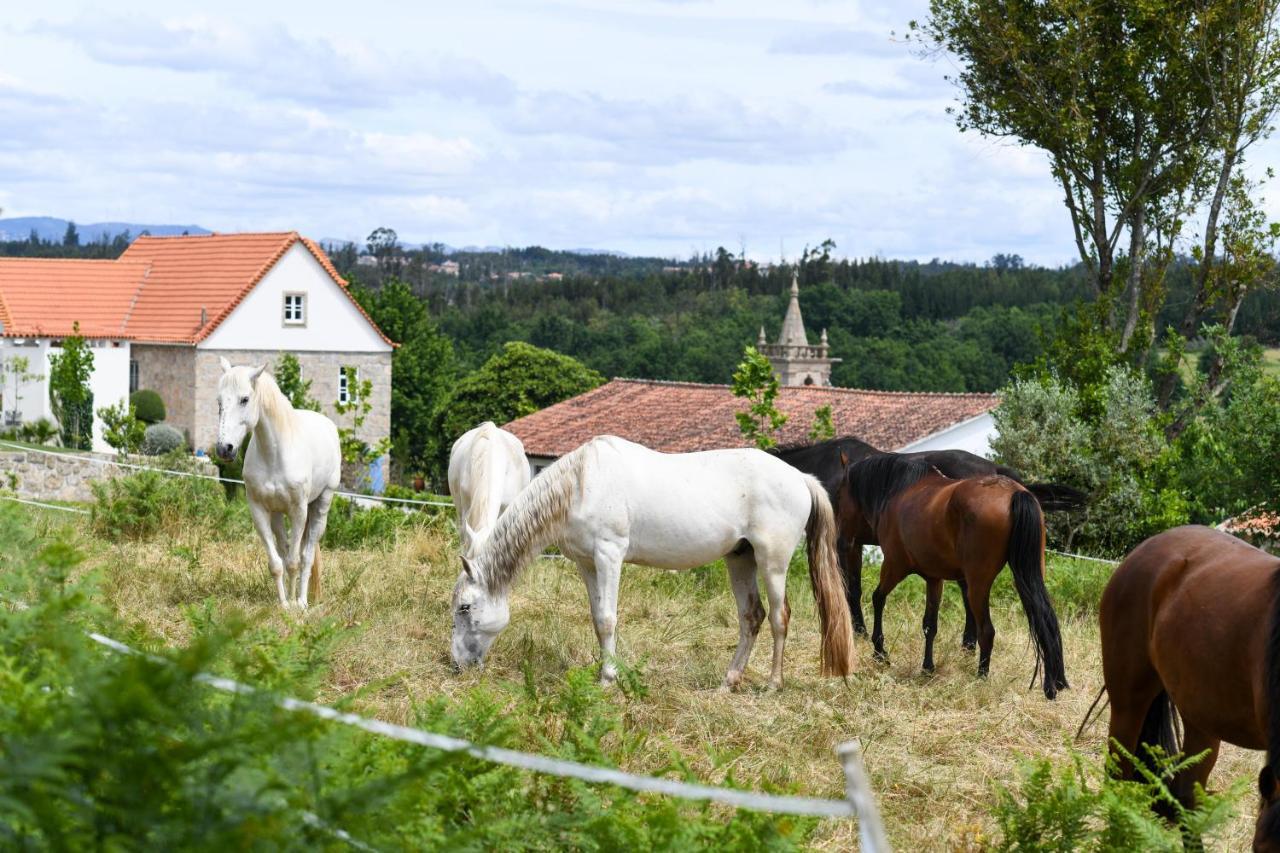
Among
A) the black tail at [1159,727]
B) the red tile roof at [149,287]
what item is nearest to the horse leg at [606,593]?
the black tail at [1159,727]

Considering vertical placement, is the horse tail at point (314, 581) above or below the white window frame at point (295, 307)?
below

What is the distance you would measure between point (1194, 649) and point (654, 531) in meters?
3.27

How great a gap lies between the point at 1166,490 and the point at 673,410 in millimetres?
27097

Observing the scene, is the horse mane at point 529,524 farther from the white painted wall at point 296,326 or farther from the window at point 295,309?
the window at point 295,309

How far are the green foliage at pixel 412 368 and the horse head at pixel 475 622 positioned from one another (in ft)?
166

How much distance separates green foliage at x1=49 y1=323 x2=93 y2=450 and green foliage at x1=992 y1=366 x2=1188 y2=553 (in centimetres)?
2234

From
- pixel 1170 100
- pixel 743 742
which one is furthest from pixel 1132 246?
pixel 743 742

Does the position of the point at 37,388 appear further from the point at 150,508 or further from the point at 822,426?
the point at 150,508

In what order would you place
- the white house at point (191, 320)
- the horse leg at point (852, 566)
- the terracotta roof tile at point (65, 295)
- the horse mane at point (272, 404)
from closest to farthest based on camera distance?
the horse mane at point (272, 404) → the horse leg at point (852, 566) → the terracotta roof tile at point (65, 295) → the white house at point (191, 320)

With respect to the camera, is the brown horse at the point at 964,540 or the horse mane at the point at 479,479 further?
the horse mane at the point at 479,479

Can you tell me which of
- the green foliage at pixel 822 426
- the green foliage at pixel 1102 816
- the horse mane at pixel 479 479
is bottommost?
the green foliage at pixel 822 426

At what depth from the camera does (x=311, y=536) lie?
931 centimetres

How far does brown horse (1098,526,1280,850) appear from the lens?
4457 millimetres

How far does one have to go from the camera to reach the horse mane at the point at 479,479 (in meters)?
8.37
